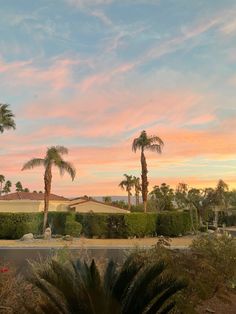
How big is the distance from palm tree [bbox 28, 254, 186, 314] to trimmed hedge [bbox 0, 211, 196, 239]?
2961 cm

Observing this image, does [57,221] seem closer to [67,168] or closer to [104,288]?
[67,168]

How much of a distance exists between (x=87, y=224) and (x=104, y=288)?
30618 mm

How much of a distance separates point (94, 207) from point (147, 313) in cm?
4728

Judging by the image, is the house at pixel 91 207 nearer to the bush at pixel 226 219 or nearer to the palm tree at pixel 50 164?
the palm tree at pixel 50 164

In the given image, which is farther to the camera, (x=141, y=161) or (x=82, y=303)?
(x=141, y=161)

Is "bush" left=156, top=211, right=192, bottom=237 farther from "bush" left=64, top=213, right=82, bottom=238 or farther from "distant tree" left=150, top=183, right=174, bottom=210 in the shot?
"distant tree" left=150, top=183, right=174, bottom=210

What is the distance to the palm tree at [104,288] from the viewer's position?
17.5 ft

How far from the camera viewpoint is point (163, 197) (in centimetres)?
7425

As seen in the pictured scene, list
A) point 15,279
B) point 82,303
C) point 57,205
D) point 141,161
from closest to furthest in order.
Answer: point 82,303, point 15,279, point 141,161, point 57,205

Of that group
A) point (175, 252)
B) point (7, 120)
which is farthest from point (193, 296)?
point (7, 120)

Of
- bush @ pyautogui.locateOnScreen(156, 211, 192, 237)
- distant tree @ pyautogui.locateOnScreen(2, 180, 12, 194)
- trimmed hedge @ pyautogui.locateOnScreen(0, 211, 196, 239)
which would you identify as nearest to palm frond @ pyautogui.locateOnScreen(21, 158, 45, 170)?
trimmed hedge @ pyautogui.locateOnScreen(0, 211, 196, 239)

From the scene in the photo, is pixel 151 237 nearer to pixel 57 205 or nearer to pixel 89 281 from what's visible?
pixel 57 205

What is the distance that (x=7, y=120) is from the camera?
44.6m

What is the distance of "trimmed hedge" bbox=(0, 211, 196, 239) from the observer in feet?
116
